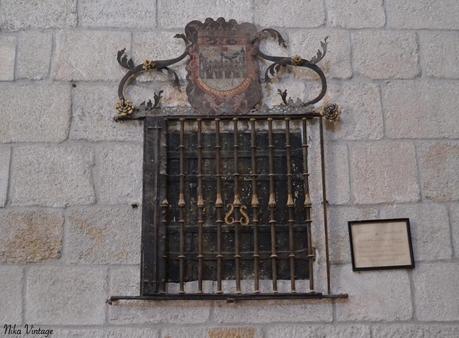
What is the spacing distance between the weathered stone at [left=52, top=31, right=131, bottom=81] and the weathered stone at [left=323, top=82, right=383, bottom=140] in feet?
3.29

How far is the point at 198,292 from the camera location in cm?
254

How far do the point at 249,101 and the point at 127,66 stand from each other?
23.2 inches

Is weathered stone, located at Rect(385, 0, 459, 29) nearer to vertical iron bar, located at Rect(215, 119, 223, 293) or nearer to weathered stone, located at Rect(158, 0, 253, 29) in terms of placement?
weathered stone, located at Rect(158, 0, 253, 29)

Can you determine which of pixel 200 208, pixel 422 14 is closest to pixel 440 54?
pixel 422 14

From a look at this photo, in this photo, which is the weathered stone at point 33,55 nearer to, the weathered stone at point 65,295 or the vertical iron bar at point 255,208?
the weathered stone at point 65,295

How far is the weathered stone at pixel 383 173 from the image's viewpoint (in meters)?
2.70

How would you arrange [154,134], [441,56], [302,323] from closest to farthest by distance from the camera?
[302,323] → [154,134] → [441,56]

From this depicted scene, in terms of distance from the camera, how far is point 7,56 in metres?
2.84

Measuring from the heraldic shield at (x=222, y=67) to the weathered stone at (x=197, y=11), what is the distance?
0.20 ft

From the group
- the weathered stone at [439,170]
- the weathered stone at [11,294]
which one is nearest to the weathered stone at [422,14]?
the weathered stone at [439,170]

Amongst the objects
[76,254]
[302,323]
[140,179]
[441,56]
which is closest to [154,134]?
[140,179]

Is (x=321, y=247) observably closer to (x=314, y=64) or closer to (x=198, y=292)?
(x=198, y=292)

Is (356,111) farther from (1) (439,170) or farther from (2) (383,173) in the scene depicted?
(1) (439,170)

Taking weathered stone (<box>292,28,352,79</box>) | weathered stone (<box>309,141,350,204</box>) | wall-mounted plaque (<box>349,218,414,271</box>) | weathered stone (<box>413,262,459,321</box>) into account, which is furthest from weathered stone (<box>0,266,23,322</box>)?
weathered stone (<box>413,262,459,321</box>)
